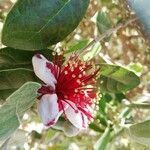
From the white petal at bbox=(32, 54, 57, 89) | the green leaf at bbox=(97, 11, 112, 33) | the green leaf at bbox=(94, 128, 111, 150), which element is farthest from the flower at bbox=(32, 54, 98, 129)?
the green leaf at bbox=(94, 128, 111, 150)

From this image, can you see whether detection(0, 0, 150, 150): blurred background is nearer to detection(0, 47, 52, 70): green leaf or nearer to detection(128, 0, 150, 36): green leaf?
detection(0, 47, 52, 70): green leaf

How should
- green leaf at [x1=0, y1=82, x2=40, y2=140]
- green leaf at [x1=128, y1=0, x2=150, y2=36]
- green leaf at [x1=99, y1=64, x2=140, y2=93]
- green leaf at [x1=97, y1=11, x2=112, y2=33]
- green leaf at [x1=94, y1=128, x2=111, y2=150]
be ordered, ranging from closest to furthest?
green leaf at [x1=128, y1=0, x2=150, y2=36]
green leaf at [x1=0, y1=82, x2=40, y2=140]
green leaf at [x1=99, y1=64, x2=140, y2=93]
green leaf at [x1=97, y1=11, x2=112, y2=33]
green leaf at [x1=94, y1=128, x2=111, y2=150]

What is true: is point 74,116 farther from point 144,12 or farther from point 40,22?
point 144,12

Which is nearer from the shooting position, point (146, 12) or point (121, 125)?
point (146, 12)

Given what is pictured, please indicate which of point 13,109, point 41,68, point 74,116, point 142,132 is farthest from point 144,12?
point 142,132

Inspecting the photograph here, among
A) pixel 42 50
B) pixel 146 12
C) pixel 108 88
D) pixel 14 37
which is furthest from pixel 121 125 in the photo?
pixel 146 12

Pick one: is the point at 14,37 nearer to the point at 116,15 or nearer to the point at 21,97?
the point at 21,97

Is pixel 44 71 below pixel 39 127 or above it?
above

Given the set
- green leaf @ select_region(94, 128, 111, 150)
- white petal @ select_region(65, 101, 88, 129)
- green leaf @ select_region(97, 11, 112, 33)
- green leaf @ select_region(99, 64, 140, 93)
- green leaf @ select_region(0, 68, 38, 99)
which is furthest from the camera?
green leaf @ select_region(94, 128, 111, 150)
